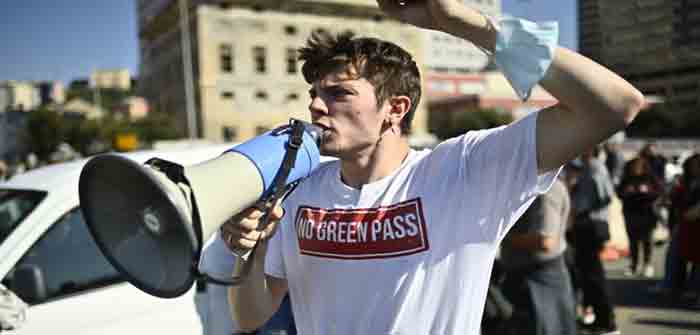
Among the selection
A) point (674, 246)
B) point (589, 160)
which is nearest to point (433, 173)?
point (589, 160)

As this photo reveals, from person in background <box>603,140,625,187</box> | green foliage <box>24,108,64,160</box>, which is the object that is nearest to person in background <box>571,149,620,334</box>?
person in background <box>603,140,625,187</box>

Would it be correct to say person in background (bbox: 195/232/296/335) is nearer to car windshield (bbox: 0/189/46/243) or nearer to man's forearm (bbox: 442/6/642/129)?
car windshield (bbox: 0/189/46/243)

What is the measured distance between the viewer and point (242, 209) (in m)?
1.43

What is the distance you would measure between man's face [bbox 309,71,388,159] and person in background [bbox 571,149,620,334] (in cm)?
409

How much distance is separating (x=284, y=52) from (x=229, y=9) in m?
7.14

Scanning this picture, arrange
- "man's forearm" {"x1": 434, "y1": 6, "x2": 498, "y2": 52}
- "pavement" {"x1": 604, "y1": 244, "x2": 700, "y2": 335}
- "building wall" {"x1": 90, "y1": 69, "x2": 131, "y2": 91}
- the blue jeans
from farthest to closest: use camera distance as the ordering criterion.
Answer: "building wall" {"x1": 90, "y1": 69, "x2": 131, "y2": 91} → "pavement" {"x1": 604, "y1": 244, "x2": 700, "y2": 335} → the blue jeans → "man's forearm" {"x1": 434, "y1": 6, "x2": 498, "y2": 52}

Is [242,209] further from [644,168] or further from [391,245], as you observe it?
[644,168]

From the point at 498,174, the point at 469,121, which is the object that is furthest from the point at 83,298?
the point at 469,121

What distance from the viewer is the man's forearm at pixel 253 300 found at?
6.14 feet

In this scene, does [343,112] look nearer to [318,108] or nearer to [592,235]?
[318,108]

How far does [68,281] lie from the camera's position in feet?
10.6

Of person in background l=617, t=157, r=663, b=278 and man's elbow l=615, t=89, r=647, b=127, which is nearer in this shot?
man's elbow l=615, t=89, r=647, b=127

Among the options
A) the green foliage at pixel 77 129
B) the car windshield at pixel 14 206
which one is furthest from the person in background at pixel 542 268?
the green foliage at pixel 77 129

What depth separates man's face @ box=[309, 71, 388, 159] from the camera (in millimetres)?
1740
